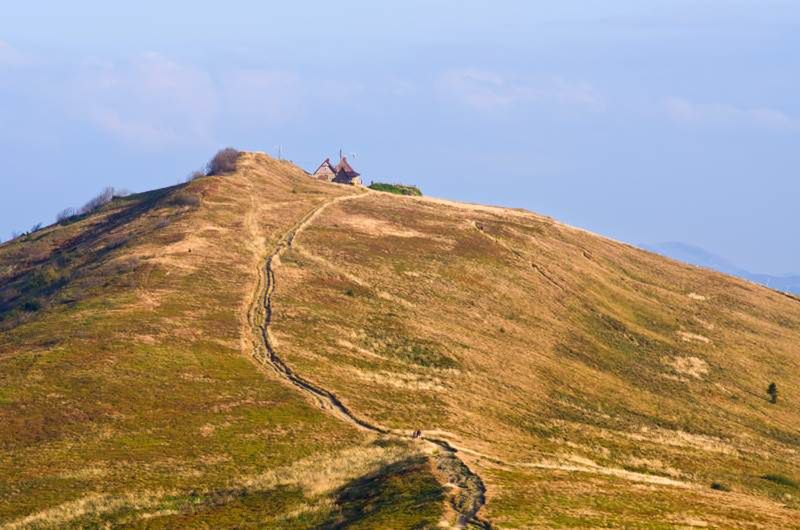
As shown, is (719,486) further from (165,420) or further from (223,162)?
(223,162)

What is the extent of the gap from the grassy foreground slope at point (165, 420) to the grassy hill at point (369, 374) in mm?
217

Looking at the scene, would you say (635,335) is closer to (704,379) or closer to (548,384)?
(704,379)

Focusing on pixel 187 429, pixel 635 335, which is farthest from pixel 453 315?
pixel 187 429

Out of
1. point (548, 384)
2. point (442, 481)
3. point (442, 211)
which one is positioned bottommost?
point (442, 481)

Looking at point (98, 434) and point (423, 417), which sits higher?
point (423, 417)

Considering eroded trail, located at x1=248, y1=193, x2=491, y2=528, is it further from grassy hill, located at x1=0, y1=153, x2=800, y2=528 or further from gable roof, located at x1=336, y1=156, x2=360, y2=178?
gable roof, located at x1=336, y1=156, x2=360, y2=178

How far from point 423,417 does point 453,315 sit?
30.2 meters

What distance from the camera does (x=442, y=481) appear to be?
50.1 meters

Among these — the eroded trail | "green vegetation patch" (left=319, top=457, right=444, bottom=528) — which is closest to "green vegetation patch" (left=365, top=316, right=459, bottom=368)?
the eroded trail

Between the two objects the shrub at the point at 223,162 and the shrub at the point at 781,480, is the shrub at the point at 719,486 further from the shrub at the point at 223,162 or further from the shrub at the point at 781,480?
the shrub at the point at 223,162

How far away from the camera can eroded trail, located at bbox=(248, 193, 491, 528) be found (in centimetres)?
4612

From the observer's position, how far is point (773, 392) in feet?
342

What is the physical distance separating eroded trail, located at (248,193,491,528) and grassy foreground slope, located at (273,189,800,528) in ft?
3.44

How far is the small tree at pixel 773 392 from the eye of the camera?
336 ft
